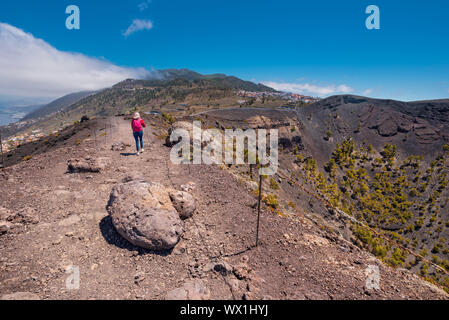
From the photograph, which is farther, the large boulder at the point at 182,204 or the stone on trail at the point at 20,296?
the large boulder at the point at 182,204

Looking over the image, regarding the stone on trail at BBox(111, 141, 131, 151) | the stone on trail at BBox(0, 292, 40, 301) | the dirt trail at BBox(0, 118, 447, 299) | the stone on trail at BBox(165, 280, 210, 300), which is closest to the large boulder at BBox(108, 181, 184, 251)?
the dirt trail at BBox(0, 118, 447, 299)

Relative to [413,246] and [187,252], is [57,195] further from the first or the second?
[413,246]

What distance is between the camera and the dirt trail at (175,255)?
14.4ft

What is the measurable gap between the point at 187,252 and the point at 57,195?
531cm

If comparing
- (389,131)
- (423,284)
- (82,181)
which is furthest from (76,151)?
(389,131)

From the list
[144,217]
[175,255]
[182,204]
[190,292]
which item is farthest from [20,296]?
[182,204]

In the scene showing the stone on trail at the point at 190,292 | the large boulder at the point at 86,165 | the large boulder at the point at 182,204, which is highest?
the large boulder at the point at 86,165

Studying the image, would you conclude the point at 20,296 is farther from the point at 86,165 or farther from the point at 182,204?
the point at 86,165

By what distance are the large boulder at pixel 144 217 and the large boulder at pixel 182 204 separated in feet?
1.42

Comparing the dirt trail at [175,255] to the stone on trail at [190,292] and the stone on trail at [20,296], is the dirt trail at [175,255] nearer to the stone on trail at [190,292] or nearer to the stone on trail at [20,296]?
the stone on trail at [20,296]

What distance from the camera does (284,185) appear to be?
1013 inches

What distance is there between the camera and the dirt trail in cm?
439

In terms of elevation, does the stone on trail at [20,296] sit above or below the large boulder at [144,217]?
below

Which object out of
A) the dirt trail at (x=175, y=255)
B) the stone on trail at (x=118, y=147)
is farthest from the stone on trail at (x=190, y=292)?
the stone on trail at (x=118, y=147)
